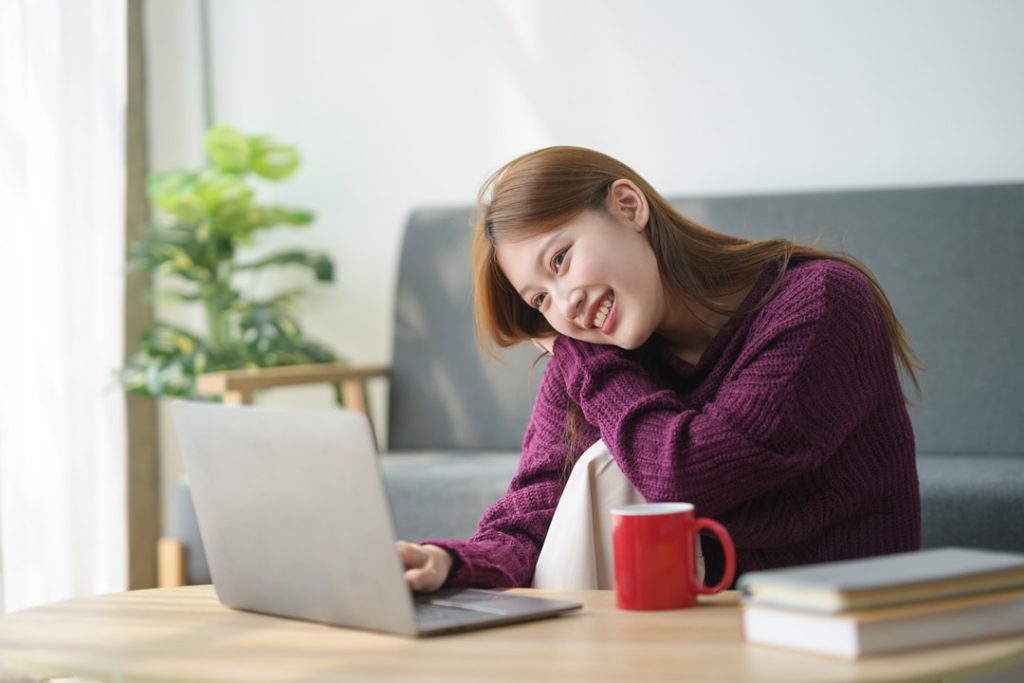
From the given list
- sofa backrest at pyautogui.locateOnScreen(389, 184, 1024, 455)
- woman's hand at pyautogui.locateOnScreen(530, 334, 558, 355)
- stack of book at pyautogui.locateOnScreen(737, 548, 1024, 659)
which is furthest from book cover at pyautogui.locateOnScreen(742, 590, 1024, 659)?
sofa backrest at pyautogui.locateOnScreen(389, 184, 1024, 455)

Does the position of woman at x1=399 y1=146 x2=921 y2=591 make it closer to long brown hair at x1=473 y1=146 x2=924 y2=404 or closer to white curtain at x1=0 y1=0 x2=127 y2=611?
long brown hair at x1=473 y1=146 x2=924 y2=404

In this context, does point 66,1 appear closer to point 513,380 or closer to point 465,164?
point 465,164

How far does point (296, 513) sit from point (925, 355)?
5.86ft

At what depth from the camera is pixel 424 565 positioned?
1092 mm

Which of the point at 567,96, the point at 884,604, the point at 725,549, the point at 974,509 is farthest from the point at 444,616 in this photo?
the point at 567,96

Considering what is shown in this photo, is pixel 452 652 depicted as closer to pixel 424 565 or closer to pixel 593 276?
pixel 424 565

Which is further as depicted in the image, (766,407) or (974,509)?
(974,509)

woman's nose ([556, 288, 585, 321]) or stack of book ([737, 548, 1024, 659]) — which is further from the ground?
woman's nose ([556, 288, 585, 321])

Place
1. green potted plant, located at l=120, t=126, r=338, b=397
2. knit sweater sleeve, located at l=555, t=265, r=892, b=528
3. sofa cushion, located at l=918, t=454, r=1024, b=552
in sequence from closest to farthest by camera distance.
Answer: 1. knit sweater sleeve, located at l=555, t=265, r=892, b=528
2. sofa cushion, located at l=918, t=454, r=1024, b=552
3. green potted plant, located at l=120, t=126, r=338, b=397

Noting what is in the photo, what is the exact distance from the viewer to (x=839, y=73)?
108 inches

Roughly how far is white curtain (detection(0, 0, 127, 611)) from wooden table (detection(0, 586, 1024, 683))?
6.23ft

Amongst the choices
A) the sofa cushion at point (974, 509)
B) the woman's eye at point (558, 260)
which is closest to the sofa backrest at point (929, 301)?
the sofa cushion at point (974, 509)

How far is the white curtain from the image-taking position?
2.84m

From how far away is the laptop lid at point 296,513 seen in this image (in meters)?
0.90
